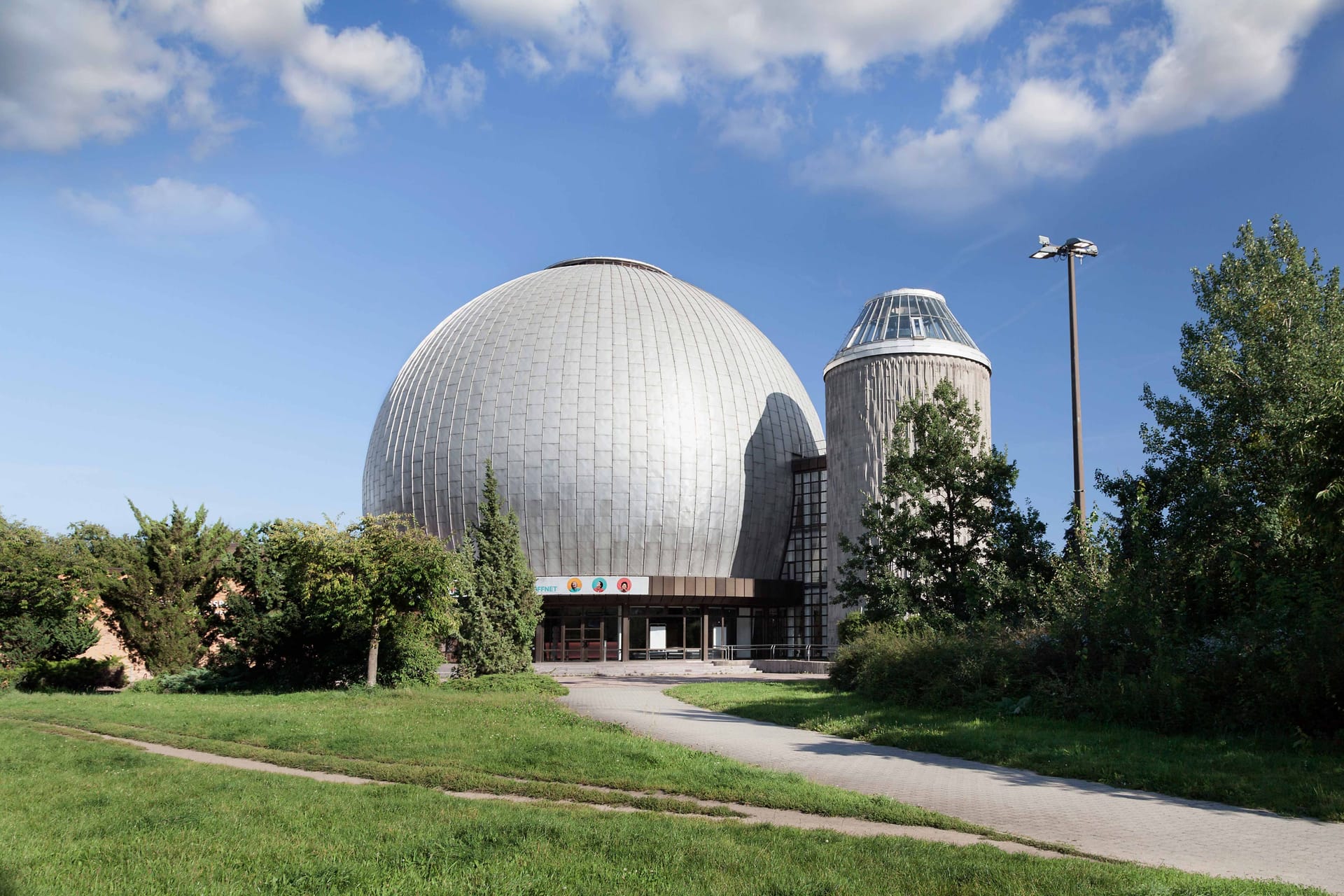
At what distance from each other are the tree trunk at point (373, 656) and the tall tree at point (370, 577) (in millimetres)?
20

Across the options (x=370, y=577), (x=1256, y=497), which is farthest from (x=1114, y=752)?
(x=370, y=577)

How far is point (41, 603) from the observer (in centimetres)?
2728

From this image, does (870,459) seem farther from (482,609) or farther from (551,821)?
(551,821)

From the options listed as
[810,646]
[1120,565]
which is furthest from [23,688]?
[810,646]

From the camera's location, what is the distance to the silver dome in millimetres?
48062

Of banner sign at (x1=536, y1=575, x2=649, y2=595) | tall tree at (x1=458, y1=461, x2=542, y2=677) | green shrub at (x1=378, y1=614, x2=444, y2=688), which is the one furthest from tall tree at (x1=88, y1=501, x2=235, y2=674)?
banner sign at (x1=536, y1=575, x2=649, y2=595)

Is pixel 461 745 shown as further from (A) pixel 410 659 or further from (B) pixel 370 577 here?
(A) pixel 410 659

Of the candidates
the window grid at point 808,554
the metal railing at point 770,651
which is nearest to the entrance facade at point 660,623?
the metal railing at point 770,651

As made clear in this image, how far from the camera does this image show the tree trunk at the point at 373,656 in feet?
85.5

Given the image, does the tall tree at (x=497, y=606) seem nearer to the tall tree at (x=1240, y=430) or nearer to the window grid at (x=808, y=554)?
the tall tree at (x=1240, y=430)

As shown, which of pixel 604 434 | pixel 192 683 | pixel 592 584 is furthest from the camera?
pixel 604 434

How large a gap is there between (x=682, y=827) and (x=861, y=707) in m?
10.9

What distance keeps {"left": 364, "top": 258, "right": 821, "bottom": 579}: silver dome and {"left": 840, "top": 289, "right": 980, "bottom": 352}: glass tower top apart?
1079cm

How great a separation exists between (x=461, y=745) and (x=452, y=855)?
6783mm
